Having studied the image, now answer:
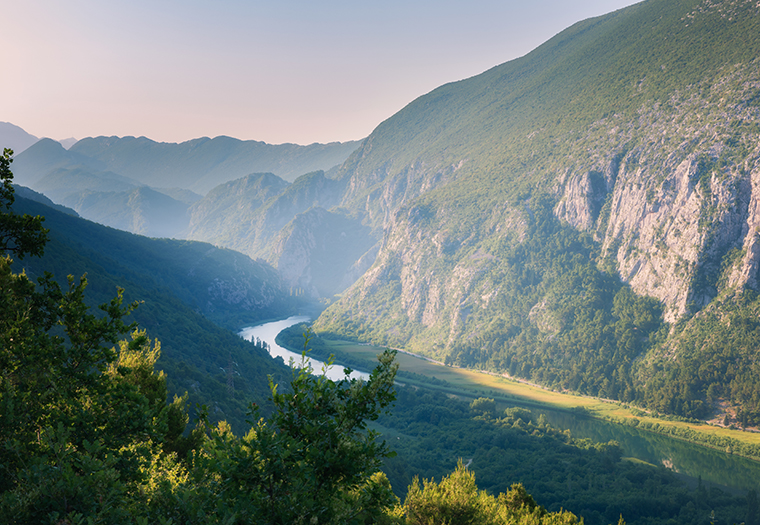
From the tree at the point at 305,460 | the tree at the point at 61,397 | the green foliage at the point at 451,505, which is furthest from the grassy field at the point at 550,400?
the tree at the point at 305,460

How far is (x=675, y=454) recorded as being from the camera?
124625mm

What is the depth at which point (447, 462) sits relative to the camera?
356 ft

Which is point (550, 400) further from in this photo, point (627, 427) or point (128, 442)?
point (128, 442)

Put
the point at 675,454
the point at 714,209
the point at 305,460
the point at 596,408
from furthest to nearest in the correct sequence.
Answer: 1. the point at 714,209
2. the point at 596,408
3. the point at 675,454
4. the point at 305,460

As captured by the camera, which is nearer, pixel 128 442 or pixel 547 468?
pixel 128 442

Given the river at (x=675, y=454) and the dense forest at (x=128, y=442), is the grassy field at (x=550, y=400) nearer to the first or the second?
the river at (x=675, y=454)

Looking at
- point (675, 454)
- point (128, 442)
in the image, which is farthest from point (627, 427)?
point (128, 442)

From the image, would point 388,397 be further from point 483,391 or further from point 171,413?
point 483,391

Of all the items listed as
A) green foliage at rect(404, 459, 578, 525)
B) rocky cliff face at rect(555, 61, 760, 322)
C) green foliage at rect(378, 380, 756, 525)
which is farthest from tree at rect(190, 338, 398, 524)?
rocky cliff face at rect(555, 61, 760, 322)

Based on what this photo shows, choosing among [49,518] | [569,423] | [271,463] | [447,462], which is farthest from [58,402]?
[569,423]

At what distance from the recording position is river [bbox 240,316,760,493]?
110562mm

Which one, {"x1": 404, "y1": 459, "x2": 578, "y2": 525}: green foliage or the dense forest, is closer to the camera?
the dense forest

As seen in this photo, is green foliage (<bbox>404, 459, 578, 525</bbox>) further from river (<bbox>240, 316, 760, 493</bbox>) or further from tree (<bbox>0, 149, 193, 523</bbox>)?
river (<bbox>240, 316, 760, 493</bbox>)

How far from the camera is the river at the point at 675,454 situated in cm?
11056
